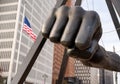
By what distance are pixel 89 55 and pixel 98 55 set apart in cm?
31

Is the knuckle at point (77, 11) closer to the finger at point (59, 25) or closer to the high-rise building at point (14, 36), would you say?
the finger at point (59, 25)

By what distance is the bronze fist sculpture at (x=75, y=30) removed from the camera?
1.92 metres

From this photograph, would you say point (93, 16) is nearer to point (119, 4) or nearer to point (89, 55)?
point (89, 55)

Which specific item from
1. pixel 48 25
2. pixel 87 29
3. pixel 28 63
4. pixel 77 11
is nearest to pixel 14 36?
pixel 28 63

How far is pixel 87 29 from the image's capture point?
1924 mm

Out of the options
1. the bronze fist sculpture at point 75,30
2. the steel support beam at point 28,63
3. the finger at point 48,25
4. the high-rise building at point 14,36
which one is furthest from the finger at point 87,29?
the high-rise building at point 14,36

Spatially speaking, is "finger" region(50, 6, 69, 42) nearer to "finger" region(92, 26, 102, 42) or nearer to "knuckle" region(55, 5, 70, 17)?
"knuckle" region(55, 5, 70, 17)

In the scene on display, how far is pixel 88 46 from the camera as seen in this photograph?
6.37 ft

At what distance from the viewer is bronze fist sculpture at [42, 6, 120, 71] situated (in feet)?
6.31

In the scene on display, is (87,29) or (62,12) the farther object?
(62,12)

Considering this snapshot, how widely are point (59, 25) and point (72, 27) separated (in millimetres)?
108

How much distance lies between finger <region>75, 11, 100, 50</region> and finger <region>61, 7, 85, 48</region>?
44 millimetres

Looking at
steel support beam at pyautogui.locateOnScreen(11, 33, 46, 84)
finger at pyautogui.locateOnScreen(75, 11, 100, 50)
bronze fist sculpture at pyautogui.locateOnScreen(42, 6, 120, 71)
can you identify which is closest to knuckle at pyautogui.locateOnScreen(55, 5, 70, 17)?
bronze fist sculpture at pyautogui.locateOnScreen(42, 6, 120, 71)

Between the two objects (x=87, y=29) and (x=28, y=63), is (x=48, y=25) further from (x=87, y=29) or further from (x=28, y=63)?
(x=28, y=63)
